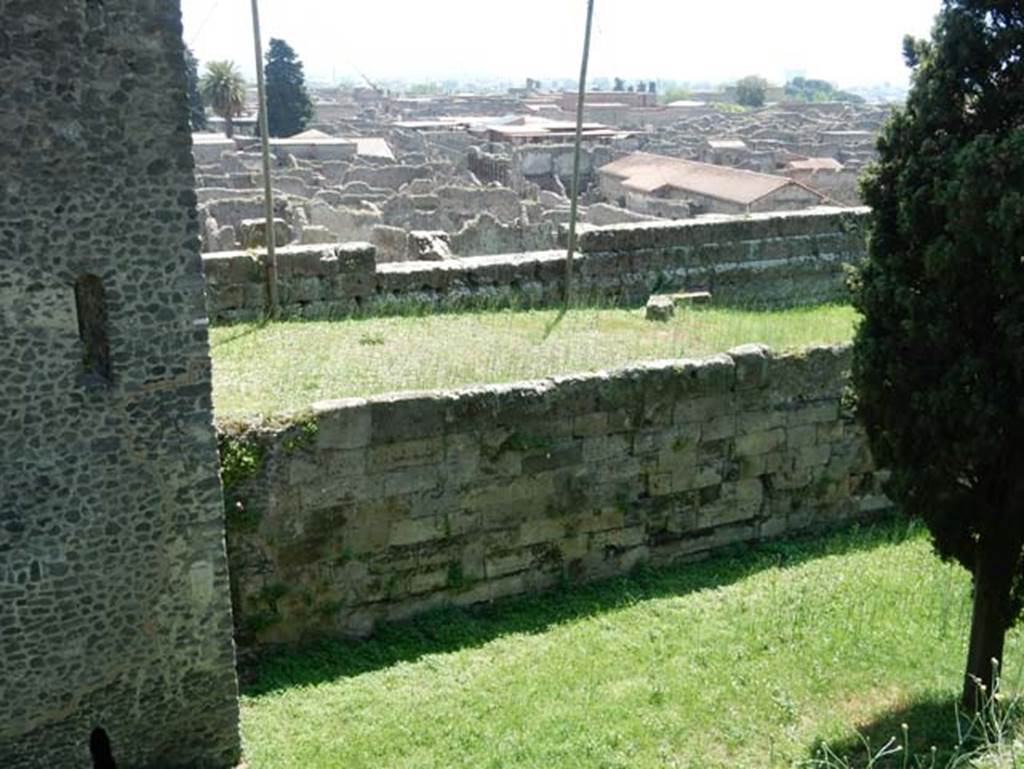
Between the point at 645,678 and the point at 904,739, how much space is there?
84.1 inches

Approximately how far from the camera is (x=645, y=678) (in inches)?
364

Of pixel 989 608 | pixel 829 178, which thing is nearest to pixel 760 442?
pixel 989 608

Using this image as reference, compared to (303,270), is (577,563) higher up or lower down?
lower down

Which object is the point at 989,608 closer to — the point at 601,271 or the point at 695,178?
the point at 601,271

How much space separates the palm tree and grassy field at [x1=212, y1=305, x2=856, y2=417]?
52.5 meters

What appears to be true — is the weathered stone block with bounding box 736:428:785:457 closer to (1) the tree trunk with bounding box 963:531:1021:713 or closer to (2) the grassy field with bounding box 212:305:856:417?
(2) the grassy field with bounding box 212:305:856:417

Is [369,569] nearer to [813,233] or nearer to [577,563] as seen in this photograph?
[577,563]

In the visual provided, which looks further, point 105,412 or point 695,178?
point 695,178

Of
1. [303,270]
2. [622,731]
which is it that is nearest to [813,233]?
[303,270]

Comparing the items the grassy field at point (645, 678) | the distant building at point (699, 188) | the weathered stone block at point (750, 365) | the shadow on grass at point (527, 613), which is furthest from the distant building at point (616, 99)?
the grassy field at point (645, 678)

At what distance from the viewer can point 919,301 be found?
7598 mm

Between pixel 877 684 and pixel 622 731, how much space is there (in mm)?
2333

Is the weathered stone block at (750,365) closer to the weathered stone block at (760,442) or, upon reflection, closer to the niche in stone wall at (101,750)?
the weathered stone block at (760,442)

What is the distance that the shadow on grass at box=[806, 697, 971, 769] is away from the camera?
7.85 meters
